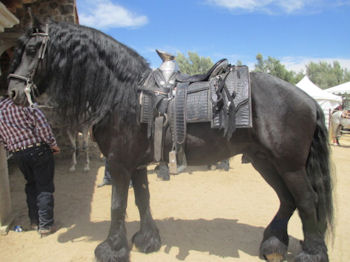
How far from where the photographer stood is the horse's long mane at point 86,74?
6.99 feet

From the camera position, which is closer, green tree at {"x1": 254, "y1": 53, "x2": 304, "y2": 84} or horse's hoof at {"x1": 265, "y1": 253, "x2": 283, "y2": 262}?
horse's hoof at {"x1": 265, "y1": 253, "x2": 283, "y2": 262}

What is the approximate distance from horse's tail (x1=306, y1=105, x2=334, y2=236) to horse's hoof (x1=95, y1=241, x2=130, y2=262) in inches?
74.0

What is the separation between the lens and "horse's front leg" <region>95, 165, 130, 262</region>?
2.35 meters

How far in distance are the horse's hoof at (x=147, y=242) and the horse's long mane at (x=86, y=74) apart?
140 centimetres

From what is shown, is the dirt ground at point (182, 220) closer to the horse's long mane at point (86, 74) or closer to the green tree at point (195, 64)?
the horse's long mane at point (86, 74)

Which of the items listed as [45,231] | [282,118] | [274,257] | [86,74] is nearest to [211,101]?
[282,118]

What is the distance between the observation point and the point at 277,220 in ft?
8.38

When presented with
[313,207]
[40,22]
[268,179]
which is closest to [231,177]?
[268,179]

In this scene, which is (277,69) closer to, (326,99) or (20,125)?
(326,99)

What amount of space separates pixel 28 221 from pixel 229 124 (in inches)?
129

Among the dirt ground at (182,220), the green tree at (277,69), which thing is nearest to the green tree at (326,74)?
the green tree at (277,69)

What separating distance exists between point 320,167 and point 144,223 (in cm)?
191

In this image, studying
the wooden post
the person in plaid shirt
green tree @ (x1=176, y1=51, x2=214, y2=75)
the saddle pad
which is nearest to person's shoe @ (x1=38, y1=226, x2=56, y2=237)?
the person in plaid shirt

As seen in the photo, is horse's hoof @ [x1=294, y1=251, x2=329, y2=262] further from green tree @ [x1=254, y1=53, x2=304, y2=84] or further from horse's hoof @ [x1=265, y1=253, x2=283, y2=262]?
green tree @ [x1=254, y1=53, x2=304, y2=84]
